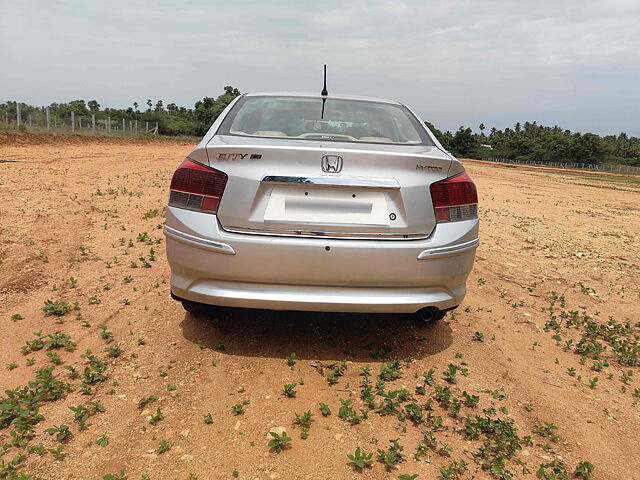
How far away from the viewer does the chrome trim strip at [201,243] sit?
249 centimetres

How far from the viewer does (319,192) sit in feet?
8.28

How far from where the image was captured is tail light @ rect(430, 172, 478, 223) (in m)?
2.62

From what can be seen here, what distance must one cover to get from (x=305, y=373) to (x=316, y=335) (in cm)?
50

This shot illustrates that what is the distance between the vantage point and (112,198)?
25.4 feet

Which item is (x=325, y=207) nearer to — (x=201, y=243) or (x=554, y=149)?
(x=201, y=243)

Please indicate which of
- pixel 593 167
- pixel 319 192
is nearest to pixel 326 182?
pixel 319 192

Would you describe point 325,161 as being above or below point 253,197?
above

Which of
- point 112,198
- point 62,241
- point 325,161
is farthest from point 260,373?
point 112,198

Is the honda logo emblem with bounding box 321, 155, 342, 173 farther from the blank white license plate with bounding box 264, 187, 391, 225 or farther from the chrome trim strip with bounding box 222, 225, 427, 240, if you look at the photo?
the chrome trim strip with bounding box 222, 225, 427, 240

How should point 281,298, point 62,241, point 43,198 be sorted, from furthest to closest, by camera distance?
point 43,198 < point 62,241 < point 281,298

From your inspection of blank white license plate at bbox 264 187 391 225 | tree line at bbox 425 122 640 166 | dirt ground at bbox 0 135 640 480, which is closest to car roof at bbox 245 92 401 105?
blank white license plate at bbox 264 187 391 225

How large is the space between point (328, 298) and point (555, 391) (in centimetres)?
146

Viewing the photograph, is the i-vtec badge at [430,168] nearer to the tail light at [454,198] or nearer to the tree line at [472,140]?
the tail light at [454,198]

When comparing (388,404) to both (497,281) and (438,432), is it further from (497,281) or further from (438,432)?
(497,281)
